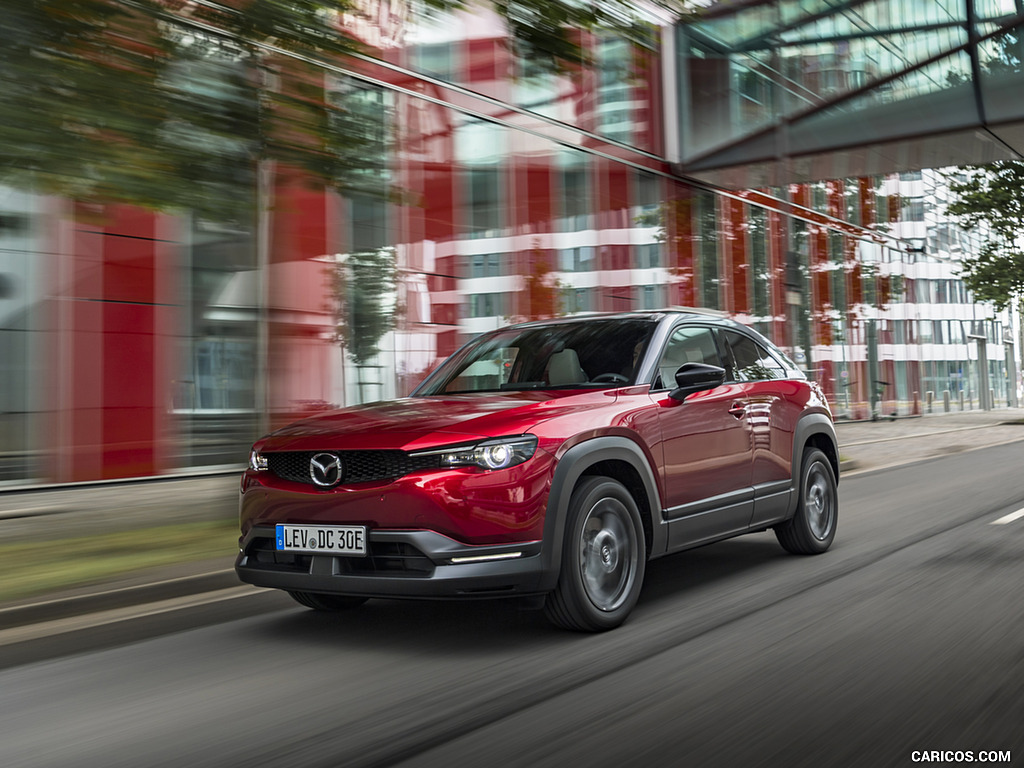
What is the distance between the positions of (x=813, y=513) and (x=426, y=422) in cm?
355

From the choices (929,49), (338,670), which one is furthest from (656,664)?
(929,49)

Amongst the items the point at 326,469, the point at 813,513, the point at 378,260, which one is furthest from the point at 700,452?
the point at 378,260

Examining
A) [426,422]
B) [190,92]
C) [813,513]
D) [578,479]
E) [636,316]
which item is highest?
[190,92]

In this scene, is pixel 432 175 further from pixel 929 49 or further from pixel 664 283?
pixel 929 49

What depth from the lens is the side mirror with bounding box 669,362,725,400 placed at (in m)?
5.66

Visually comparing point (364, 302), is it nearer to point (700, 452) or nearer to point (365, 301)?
point (365, 301)

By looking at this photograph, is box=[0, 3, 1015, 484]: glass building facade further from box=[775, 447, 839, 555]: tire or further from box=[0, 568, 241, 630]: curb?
box=[775, 447, 839, 555]: tire

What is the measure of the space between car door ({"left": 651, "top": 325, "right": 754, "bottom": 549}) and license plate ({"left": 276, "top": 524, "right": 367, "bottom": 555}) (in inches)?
67.7

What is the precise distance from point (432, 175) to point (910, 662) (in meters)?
13.6

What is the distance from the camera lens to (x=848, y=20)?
22016mm

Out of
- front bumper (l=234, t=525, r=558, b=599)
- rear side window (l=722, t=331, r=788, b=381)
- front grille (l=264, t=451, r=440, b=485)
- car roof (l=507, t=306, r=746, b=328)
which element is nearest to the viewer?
front bumper (l=234, t=525, r=558, b=599)

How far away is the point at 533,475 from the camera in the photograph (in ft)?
15.6

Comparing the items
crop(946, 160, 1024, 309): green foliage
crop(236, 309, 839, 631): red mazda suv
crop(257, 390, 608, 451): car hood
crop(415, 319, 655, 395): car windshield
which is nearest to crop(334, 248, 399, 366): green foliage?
crop(415, 319, 655, 395): car windshield

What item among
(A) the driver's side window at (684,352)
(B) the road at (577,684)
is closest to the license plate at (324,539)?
(B) the road at (577,684)
